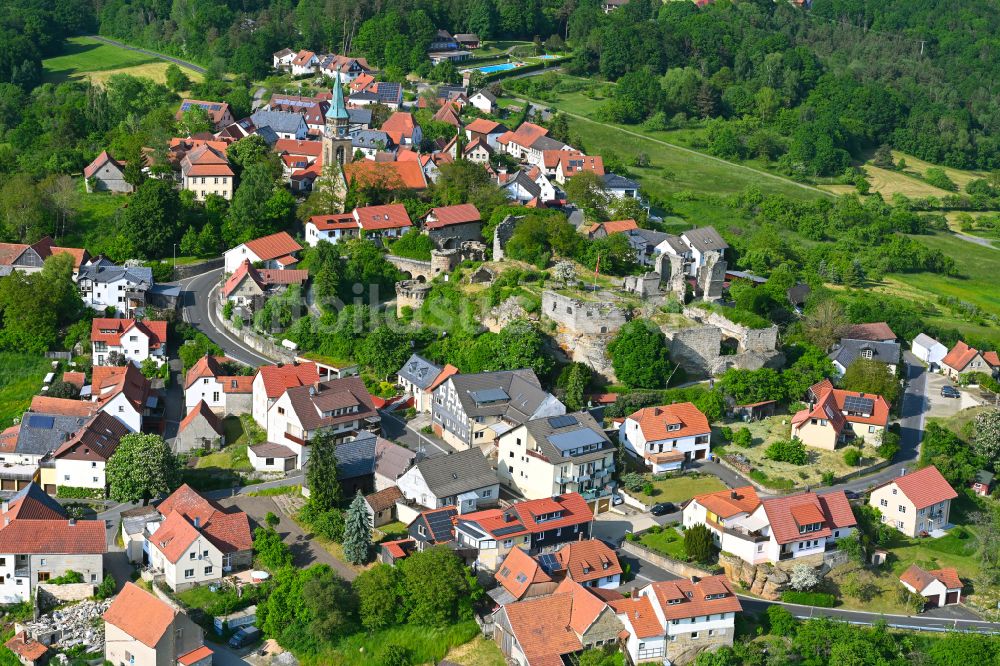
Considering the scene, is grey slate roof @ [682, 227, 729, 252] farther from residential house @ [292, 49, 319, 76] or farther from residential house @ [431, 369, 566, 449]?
residential house @ [292, 49, 319, 76]

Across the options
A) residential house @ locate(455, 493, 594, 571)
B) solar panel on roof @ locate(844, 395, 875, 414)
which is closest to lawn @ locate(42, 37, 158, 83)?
residential house @ locate(455, 493, 594, 571)

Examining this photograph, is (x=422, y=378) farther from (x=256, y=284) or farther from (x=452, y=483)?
(x=256, y=284)

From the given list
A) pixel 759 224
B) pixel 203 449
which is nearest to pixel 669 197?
pixel 759 224

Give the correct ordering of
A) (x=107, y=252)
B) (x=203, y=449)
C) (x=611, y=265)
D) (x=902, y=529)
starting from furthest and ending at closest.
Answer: (x=107, y=252) < (x=611, y=265) < (x=203, y=449) < (x=902, y=529)

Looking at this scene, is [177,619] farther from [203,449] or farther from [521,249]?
[521,249]

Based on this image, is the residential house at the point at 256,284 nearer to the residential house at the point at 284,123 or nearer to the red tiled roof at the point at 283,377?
the red tiled roof at the point at 283,377

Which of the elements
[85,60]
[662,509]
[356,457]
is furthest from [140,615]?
[85,60]
